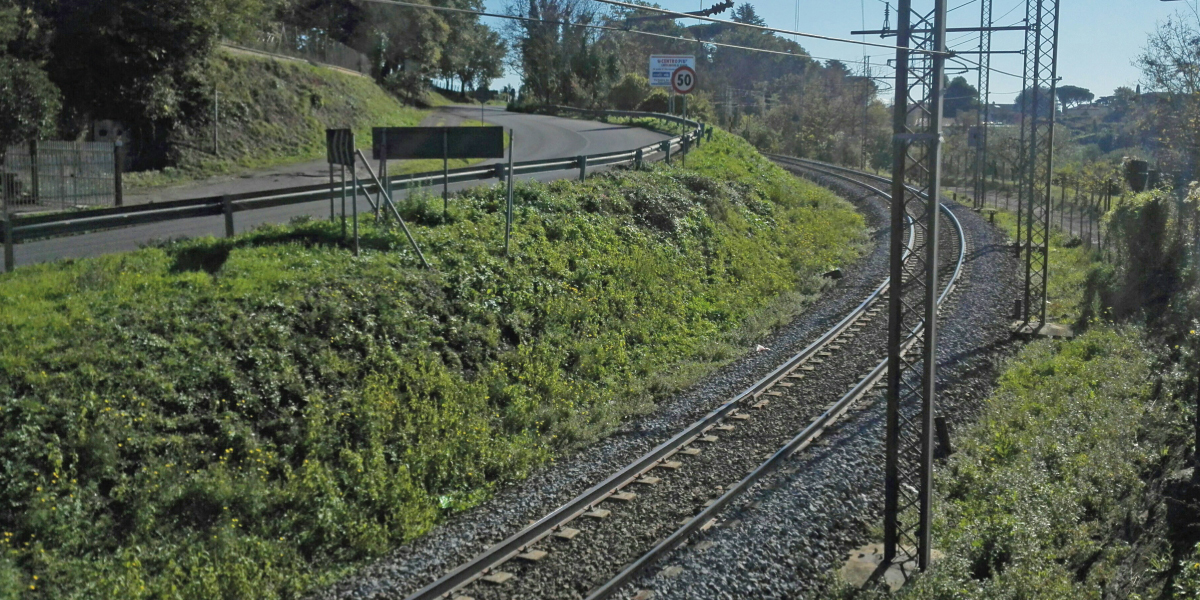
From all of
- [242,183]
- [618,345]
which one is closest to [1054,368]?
[618,345]

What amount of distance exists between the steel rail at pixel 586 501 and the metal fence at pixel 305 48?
30.0 metres

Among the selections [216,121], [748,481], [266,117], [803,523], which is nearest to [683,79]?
[216,121]

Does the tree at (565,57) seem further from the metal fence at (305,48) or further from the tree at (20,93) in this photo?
the tree at (20,93)

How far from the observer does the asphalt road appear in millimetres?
13469

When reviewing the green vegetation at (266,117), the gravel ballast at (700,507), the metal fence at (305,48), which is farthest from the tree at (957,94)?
the gravel ballast at (700,507)

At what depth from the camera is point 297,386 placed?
10250mm

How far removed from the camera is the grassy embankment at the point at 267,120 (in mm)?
28594

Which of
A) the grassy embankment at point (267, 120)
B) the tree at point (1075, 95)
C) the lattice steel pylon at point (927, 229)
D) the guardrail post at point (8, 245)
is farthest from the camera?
the tree at point (1075, 95)

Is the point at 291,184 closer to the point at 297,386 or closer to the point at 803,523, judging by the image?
the point at 297,386

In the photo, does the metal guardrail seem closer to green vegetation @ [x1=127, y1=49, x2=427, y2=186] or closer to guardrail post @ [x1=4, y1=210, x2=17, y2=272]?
guardrail post @ [x1=4, y1=210, x2=17, y2=272]

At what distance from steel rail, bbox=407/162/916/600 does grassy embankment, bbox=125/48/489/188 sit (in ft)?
57.3

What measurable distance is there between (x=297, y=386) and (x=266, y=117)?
26.4 metres

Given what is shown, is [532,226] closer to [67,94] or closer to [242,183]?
[242,183]

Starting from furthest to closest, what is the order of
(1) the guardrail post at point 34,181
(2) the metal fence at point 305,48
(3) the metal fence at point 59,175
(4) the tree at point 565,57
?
1. (4) the tree at point 565,57
2. (2) the metal fence at point 305,48
3. (1) the guardrail post at point 34,181
4. (3) the metal fence at point 59,175
